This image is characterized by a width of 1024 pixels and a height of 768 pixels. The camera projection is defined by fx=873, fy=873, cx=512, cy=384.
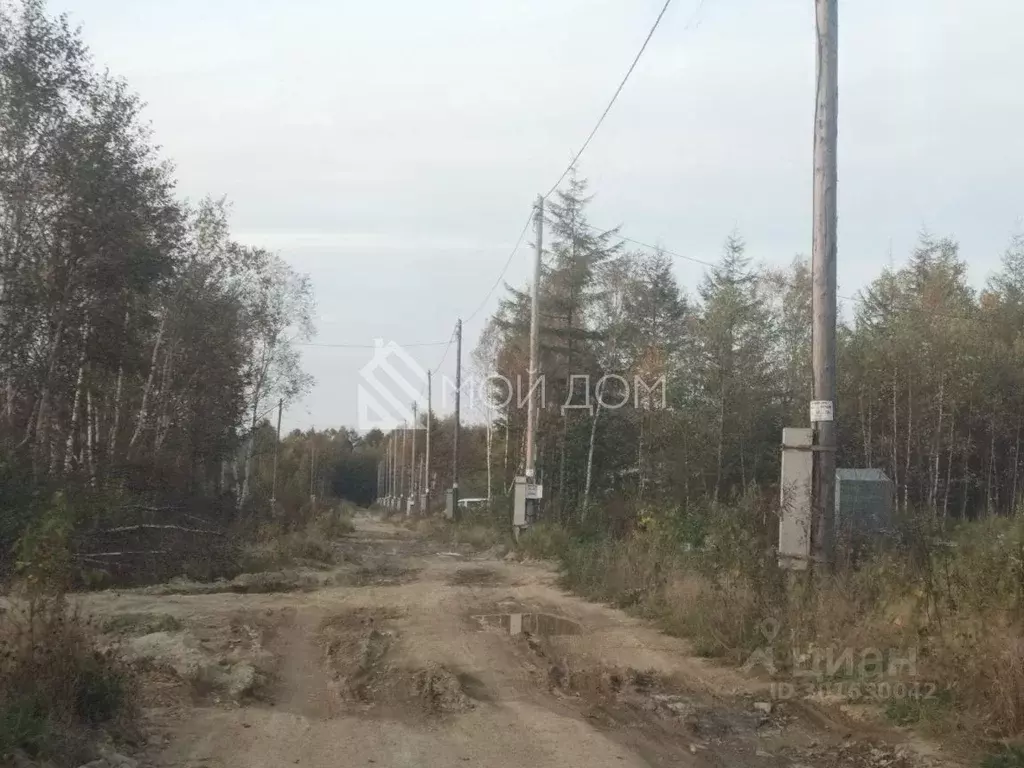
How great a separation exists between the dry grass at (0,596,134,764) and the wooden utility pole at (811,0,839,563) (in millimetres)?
6777

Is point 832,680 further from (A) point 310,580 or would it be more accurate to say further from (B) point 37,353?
(B) point 37,353

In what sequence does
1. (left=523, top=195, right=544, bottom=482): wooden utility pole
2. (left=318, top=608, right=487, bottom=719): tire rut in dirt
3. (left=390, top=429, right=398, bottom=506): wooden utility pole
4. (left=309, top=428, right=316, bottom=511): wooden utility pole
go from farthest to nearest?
(left=390, top=429, right=398, bottom=506): wooden utility pole → (left=309, top=428, right=316, bottom=511): wooden utility pole → (left=523, top=195, right=544, bottom=482): wooden utility pole → (left=318, top=608, right=487, bottom=719): tire rut in dirt

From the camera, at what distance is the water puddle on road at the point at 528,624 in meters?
10.5

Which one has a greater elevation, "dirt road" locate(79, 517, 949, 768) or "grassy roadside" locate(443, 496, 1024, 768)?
"grassy roadside" locate(443, 496, 1024, 768)

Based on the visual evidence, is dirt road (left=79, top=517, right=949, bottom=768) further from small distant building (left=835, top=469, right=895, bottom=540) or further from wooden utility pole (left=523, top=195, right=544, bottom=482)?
wooden utility pole (left=523, top=195, right=544, bottom=482)

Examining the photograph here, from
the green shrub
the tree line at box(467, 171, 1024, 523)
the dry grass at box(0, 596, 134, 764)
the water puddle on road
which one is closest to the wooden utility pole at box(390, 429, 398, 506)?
the tree line at box(467, 171, 1024, 523)

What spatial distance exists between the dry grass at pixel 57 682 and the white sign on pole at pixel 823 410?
6.99 m

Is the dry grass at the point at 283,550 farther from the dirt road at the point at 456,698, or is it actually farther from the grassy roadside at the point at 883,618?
the grassy roadside at the point at 883,618

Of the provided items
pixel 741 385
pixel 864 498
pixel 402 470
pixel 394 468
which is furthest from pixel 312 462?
pixel 864 498

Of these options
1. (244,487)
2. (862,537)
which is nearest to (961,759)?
(862,537)

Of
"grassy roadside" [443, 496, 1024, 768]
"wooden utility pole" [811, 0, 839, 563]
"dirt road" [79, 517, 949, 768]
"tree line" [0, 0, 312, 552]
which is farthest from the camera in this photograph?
"tree line" [0, 0, 312, 552]

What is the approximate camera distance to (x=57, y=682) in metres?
5.42

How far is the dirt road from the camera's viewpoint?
569 cm

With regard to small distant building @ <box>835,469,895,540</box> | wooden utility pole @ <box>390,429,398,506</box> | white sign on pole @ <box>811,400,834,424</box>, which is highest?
white sign on pole @ <box>811,400,834,424</box>
